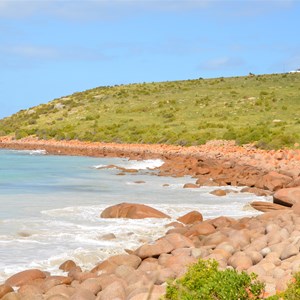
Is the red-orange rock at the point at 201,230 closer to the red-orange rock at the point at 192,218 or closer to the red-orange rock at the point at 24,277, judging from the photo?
the red-orange rock at the point at 192,218

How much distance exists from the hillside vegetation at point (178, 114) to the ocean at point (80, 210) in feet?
50.6

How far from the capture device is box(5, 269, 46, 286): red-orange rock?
32.6 ft

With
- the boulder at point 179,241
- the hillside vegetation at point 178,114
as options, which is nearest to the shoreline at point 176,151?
the hillside vegetation at point 178,114

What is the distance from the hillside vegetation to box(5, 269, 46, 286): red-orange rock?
30.3 m

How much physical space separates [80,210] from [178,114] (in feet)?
145

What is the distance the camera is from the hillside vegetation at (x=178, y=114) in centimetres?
4881

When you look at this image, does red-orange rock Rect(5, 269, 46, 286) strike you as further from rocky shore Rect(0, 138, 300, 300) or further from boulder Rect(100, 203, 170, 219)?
boulder Rect(100, 203, 170, 219)

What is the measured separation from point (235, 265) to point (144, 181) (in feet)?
59.5

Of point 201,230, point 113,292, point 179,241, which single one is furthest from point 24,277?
point 201,230

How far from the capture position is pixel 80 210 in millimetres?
18047

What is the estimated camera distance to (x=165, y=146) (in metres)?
46.9

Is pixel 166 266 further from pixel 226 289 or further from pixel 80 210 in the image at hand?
pixel 80 210

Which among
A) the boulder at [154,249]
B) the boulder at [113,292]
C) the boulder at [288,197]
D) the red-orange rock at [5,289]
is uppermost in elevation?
the boulder at [288,197]

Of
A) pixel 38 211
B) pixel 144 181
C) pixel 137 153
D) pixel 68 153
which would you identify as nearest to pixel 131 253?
pixel 38 211
